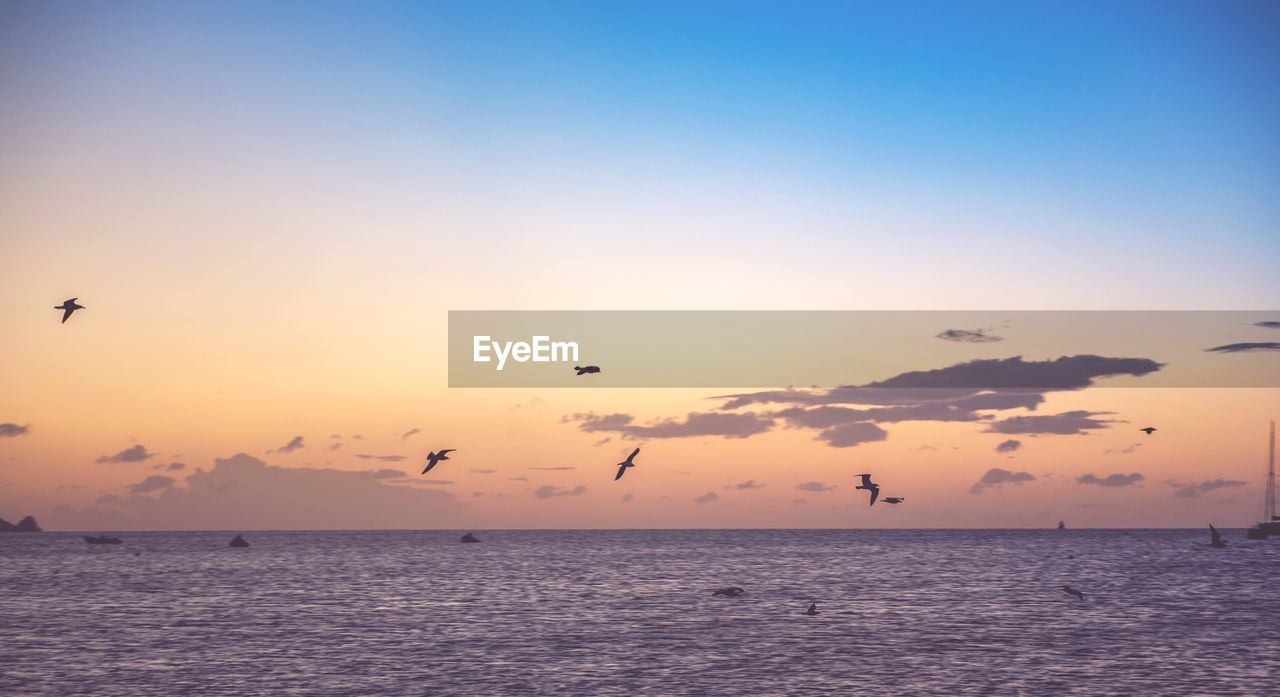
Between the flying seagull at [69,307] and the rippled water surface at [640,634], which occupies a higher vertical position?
the flying seagull at [69,307]

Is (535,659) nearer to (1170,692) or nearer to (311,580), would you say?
(1170,692)

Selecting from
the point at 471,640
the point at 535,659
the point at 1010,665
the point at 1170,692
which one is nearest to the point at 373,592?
the point at 471,640

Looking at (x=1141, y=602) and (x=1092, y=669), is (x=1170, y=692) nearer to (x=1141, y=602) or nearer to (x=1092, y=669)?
(x=1092, y=669)

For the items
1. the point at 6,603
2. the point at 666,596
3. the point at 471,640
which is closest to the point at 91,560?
the point at 6,603

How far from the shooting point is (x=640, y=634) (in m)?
69.1

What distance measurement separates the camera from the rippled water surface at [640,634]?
51.4 meters

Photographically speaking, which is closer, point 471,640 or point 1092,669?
point 1092,669

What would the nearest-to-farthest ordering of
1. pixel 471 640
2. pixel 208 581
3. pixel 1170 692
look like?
pixel 1170 692
pixel 471 640
pixel 208 581

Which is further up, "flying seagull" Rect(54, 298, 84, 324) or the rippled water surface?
"flying seagull" Rect(54, 298, 84, 324)

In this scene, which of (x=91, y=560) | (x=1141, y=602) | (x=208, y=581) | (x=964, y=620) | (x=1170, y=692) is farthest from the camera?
(x=91, y=560)

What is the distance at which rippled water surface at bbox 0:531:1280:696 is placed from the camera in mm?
51438

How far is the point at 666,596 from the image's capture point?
329 ft

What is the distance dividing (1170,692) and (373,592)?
7558cm

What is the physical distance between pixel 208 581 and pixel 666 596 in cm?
5801
